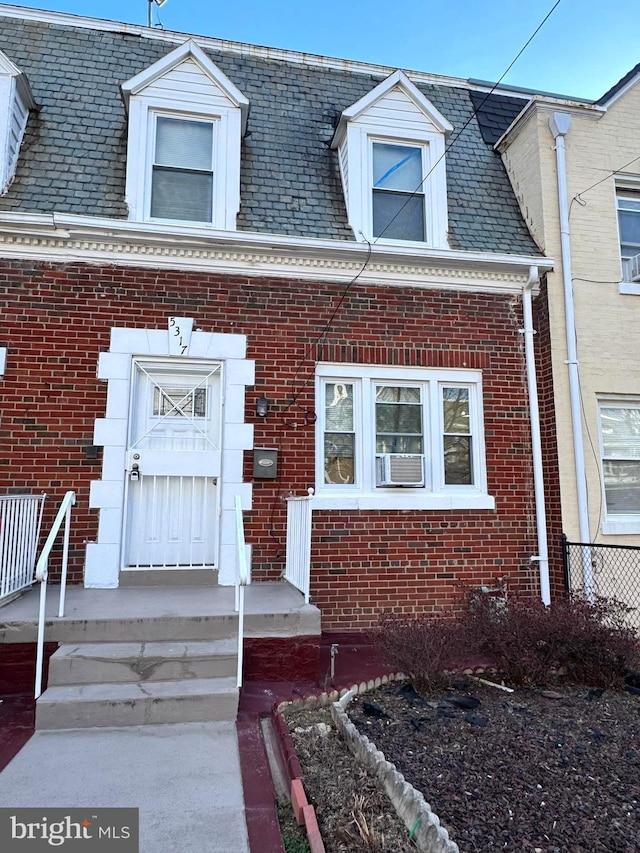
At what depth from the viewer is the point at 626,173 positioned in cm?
729

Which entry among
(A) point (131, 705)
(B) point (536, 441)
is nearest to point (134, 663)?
(A) point (131, 705)

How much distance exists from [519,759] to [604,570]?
145 inches

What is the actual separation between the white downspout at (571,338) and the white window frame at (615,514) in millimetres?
327

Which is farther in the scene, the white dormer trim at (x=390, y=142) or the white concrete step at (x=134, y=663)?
the white dormer trim at (x=390, y=142)

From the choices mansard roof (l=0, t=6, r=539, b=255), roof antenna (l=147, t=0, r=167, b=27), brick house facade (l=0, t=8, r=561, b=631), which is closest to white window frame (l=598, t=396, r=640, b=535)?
brick house facade (l=0, t=8, r=561, b=631)

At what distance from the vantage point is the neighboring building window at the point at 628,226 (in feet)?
23.7

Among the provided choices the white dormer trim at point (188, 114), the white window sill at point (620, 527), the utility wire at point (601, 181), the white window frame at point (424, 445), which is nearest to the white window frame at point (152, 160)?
the white dormer trim at point (188, 114)

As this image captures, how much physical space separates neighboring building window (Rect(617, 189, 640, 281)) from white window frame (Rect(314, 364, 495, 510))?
271cm

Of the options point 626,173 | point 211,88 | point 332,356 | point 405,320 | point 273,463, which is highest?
point 211,88

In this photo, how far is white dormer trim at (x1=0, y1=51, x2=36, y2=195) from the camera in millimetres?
5992

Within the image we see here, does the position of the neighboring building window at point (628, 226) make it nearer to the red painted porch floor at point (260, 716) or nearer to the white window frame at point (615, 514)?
the white window frame at point (615, 514)

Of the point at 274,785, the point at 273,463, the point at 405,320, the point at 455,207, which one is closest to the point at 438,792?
the point at 274,785

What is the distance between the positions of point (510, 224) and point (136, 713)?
6.94m

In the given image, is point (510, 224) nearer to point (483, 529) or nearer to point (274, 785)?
point (483, 529)
